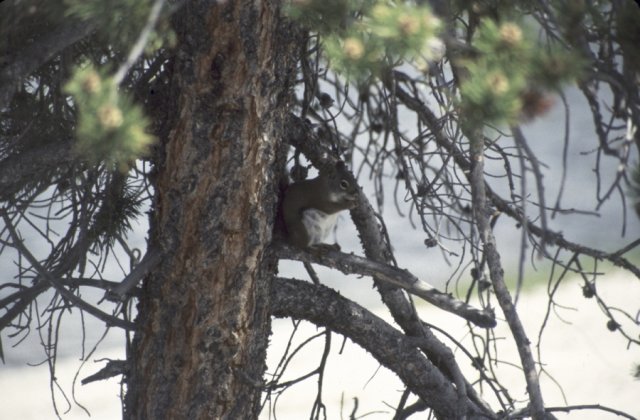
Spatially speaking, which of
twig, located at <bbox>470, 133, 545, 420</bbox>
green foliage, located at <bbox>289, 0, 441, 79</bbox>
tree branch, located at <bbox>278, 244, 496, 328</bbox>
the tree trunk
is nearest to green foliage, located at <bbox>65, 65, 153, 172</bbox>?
green foliage, located at <bbox>289, 0, 441, 79</bbox>

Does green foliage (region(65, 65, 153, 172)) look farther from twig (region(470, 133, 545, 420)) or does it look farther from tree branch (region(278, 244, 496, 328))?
tree branch (region(278, 244, 496, 328))

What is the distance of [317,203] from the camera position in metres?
3.04

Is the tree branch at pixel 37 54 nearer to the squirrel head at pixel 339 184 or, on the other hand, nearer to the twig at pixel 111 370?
the twig at pixel 111 370

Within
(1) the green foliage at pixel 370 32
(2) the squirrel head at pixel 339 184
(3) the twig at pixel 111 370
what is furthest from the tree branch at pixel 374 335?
(1) the green foliage at pixel 370 32

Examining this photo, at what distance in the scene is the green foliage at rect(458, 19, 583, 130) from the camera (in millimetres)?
1835

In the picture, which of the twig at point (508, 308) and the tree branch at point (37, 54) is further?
the twig at point (508, 308)

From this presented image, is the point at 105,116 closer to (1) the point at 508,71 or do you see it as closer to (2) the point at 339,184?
(1) the point at 508,71

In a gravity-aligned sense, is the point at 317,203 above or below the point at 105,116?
above

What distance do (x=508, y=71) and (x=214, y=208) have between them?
112 cm

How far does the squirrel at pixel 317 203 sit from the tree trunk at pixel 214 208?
0.18m

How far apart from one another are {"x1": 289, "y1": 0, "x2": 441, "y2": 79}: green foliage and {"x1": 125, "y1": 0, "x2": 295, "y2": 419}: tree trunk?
0.44 meters

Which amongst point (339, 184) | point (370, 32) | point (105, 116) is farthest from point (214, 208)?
point (105, 116)

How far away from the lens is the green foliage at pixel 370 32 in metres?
1.79

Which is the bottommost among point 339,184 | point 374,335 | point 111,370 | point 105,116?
point 105,116
